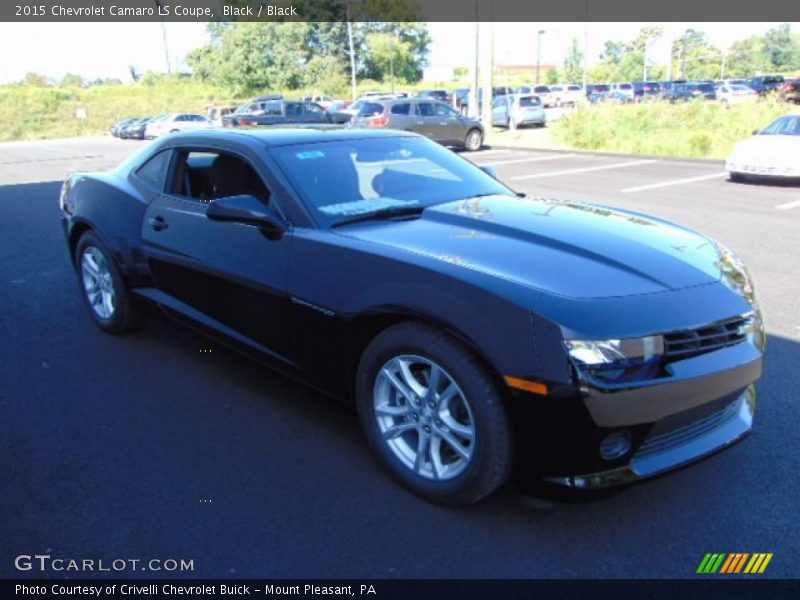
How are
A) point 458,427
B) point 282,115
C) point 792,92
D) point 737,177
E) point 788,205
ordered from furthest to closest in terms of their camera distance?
point 792,92
point 282,115
point 737,177
point 788,205
point 458,427

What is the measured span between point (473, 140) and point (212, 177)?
19.4m

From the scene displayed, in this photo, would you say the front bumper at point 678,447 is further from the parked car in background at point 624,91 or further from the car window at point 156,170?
the parked car in background at point 624,91

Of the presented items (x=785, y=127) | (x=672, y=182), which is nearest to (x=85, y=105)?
(x=672, y=182)

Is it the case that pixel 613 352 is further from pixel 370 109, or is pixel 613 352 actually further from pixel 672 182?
pixel 370 109

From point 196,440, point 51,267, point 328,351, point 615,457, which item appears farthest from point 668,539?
point 51,267

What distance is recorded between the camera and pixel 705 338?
2.65 m

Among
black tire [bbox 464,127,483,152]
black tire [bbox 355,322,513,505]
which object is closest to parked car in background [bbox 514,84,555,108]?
black tire [bbox 464,127,483,152]

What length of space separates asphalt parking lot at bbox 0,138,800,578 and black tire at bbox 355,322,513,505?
0.12 m

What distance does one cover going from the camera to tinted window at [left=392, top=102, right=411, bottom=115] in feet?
71.4

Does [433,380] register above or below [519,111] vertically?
below

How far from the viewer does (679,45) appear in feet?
263

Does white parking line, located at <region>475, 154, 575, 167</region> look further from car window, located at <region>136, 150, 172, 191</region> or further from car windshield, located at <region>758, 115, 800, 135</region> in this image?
car window, located at <region>136, 150, 172, 191</region>

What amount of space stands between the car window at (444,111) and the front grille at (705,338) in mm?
20018

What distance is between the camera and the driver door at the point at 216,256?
3.50 m
